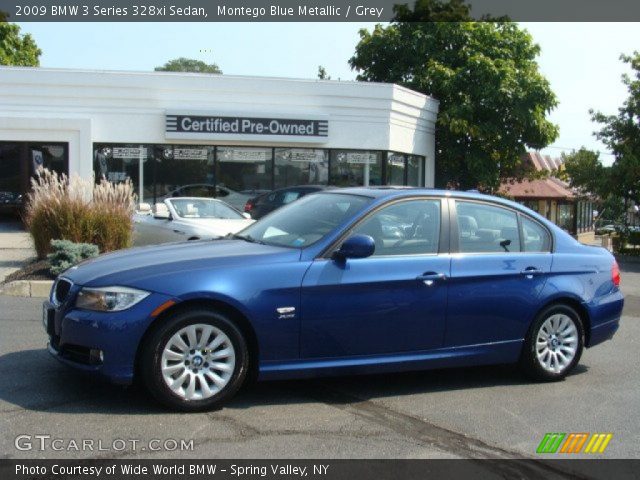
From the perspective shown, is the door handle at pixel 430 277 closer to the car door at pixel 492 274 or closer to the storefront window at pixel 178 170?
the car door at pixel 492 274

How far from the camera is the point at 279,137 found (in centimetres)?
2175

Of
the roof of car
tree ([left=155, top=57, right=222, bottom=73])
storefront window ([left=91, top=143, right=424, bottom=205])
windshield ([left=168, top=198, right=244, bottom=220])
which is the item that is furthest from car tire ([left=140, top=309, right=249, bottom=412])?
tree ([left=155, top=57, right=222, bottom=73])

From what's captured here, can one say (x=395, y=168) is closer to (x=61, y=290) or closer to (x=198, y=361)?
(x=61, y=290)

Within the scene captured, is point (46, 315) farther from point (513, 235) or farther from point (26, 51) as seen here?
point (26, 51)

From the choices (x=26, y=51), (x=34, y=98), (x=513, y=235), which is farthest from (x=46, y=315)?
(x=26, y=51)

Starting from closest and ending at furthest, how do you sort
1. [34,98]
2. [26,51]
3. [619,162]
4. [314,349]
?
[314,349], [34,98], [619,162], [26,51]

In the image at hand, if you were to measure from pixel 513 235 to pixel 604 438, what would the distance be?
77.6 inches

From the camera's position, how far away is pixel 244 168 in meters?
21.8

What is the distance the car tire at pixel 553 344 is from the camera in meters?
6.47

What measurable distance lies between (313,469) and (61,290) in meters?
2.38

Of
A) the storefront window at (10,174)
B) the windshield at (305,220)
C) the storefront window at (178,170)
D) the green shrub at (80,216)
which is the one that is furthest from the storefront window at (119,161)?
the windshield at (305,220)

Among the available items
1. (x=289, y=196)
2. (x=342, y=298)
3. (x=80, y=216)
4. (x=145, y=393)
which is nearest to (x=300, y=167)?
(x=289, y=196)

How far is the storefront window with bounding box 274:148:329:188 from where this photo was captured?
2216 cm

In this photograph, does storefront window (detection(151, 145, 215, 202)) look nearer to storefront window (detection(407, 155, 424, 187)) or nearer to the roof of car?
storefront window (detection(407, 155, 424, 187))
